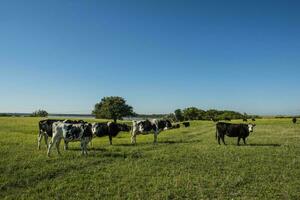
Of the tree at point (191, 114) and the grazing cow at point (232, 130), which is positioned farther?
the tree at point (191, 114)

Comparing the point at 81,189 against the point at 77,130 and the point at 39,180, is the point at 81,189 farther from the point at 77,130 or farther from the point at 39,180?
the point at 77,130

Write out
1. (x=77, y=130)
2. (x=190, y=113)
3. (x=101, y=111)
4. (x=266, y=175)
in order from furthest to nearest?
(x=190, y=113)
(x=101, y=111)
(x=77, y=130)
(x=266, y=175)

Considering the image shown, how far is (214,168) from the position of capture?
15.6 meters

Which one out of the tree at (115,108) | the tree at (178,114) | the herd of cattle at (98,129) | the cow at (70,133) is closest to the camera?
the cow at (70,133)

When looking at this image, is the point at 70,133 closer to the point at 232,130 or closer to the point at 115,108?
the point at 232,130

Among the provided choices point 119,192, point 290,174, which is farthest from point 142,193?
point 290,174

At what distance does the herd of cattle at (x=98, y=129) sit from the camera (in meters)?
20.2

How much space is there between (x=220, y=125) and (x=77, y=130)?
12913 millimetres

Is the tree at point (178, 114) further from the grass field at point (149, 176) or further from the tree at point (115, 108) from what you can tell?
the grass field at point (149, 176)

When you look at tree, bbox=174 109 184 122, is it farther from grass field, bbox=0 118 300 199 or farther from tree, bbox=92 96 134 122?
grass field, bbox=0 118 300 199

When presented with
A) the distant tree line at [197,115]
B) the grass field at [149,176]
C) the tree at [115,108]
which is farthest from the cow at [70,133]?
the distant tree line at [197,115]

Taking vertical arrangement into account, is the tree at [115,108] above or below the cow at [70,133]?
above

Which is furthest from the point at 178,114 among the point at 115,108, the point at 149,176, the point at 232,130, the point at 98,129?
the point at 149,176

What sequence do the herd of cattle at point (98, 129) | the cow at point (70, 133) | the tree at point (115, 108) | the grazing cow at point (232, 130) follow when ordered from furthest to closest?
the tree at point (115, 108) → the grazing cow at point (232, 130) → the herd of cattle at point (98, 129) → the cow at point (70, 133)
